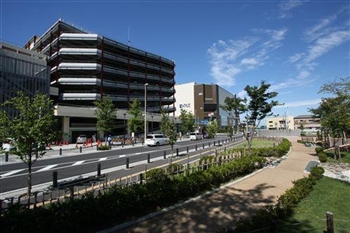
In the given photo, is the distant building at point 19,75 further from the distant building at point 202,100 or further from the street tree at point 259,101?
the distant building at point 202,100

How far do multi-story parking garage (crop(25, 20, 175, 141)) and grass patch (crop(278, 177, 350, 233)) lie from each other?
3514cm

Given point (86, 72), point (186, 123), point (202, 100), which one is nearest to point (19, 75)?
point (86, 72)

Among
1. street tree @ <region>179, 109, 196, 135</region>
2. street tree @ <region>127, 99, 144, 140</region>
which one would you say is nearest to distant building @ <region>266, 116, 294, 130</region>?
street tree @ <region>179, 109, 196, 135</region>

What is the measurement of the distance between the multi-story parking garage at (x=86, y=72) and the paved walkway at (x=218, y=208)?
33670 millimetres

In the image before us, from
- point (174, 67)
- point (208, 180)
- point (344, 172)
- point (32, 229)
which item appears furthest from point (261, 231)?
point (174, 67)

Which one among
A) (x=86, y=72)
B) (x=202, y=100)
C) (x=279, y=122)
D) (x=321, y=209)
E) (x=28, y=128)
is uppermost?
(x=86, y=72)

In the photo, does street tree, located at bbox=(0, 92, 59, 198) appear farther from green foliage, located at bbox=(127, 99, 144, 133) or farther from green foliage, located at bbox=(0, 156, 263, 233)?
green foliage, located at bbox=(127, 99, 144, 133)

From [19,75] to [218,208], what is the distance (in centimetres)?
4621

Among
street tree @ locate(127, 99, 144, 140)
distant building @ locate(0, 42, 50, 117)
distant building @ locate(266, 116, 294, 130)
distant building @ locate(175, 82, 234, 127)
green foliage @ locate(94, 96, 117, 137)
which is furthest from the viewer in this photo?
distant building @ locate(266, 116, 294, 130)

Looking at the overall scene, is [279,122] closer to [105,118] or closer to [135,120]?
[135,120]

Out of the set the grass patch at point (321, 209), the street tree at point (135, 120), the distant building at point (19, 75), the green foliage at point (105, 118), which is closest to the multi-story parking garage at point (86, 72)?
the distant building at point (19, 75)

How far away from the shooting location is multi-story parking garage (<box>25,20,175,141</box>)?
4600 centimetres

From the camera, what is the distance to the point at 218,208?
24.9 feet

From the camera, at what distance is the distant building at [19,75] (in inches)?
1523
